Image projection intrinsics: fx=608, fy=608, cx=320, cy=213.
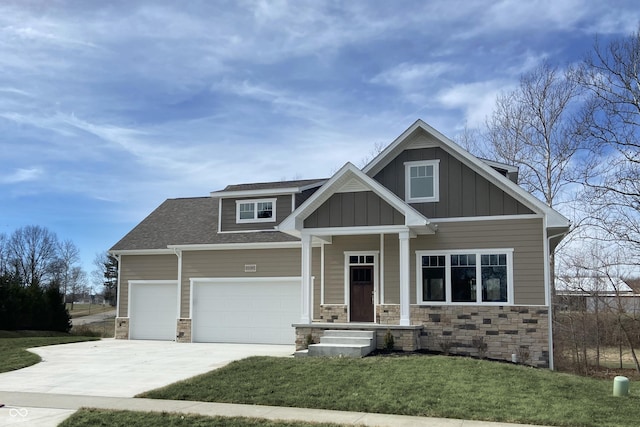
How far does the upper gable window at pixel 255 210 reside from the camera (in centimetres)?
2211

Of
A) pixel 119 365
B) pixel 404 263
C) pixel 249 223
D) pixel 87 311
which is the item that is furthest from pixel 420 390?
pixel 87 311

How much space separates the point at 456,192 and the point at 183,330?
35.7 feet

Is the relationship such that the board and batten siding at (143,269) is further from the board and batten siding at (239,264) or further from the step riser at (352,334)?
the step riser at (352,334)

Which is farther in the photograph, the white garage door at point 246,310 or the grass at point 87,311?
the grass at point 87,311

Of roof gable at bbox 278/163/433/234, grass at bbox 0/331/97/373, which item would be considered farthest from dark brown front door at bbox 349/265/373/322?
grass at bbox 0/331/97/373

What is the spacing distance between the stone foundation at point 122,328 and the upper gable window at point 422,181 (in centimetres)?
1204

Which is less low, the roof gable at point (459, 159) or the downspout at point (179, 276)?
the roof gable at point (459, 159)

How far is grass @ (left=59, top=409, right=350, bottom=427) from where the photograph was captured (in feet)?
29.5

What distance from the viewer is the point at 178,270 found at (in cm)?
2227

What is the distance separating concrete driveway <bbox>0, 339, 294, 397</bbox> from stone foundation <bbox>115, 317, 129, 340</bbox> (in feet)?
7.60

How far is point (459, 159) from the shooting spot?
17.4 meters

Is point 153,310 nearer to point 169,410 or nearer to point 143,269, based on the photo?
point 143,269

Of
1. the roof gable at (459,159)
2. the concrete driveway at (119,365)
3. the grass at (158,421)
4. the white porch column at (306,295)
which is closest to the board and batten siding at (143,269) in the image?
the concrete driveway at (119,365)

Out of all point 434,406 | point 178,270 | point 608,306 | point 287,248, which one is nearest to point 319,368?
point 434,406
